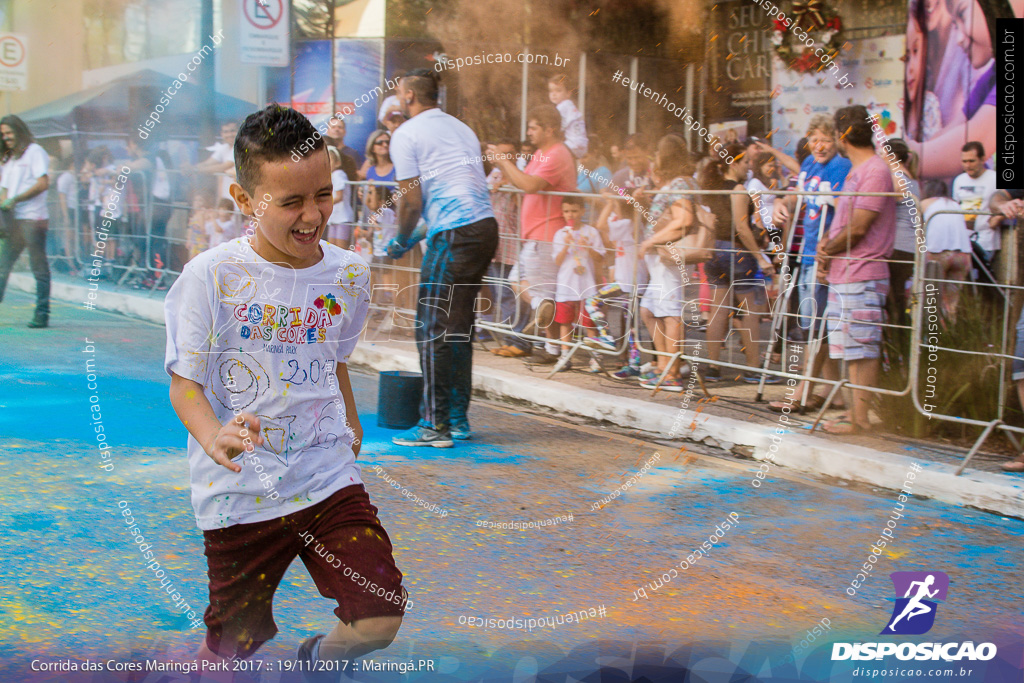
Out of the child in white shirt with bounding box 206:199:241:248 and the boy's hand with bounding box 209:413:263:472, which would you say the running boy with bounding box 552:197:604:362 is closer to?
the child in white shirt with bounding box 206:199:241:248

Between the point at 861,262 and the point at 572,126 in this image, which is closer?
the point at 861,262

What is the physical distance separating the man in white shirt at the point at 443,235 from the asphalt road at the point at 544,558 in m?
0.35

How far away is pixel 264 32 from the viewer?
10.6m

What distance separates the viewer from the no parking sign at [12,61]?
1309 centimetres

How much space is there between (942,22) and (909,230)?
439 cm

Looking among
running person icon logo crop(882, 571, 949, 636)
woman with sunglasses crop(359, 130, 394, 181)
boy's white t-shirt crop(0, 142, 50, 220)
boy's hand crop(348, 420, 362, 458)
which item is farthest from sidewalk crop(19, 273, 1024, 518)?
boy's hand crop(348, 420, 362, 458)

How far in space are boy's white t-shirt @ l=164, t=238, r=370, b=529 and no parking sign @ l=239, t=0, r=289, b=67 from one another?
8628 mm

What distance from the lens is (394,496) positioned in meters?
4.81

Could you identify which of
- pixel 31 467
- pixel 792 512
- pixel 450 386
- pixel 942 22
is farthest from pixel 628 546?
pixel 942 22

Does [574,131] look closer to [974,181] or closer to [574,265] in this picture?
[574,265]

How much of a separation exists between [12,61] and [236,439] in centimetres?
1304

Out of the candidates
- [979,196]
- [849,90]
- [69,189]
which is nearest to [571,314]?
[979,196]

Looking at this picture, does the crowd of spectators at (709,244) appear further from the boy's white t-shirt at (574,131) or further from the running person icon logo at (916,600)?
the running person icon logo at (916,600)

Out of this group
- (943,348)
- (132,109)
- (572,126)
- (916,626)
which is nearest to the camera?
(916,626)
